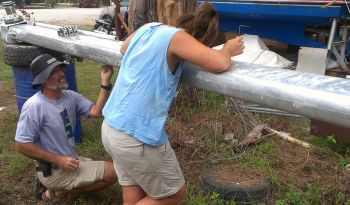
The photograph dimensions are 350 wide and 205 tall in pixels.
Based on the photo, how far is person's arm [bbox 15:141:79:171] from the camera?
3275 mm

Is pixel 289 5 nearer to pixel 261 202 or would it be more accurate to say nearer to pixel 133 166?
pixel 261 202

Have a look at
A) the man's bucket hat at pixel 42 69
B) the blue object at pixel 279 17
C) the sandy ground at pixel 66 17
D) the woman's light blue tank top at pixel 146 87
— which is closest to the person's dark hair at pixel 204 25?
the woman's light blue tank top at pixel 146 87

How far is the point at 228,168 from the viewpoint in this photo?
391cm

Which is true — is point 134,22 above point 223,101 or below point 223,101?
above

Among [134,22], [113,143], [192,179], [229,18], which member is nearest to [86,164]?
[192,179]

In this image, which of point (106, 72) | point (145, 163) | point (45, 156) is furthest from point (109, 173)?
point (145, 163)

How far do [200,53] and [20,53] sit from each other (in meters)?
2.61

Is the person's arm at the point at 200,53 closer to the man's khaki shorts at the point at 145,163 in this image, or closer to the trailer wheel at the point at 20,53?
the man's khaki shorts at the point at 145,163

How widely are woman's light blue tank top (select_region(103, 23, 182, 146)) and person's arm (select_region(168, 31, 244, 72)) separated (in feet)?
0.19

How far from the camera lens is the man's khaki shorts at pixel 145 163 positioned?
7.86 ft

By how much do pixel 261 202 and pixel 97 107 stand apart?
1.47 meters

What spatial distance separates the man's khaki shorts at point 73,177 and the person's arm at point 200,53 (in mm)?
1667

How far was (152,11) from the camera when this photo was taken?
512cm

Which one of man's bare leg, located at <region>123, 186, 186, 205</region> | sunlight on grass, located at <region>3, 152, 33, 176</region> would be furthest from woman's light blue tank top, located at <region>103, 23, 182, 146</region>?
sunlight on grass, located at <region>3, 152, 33, 176</region>
